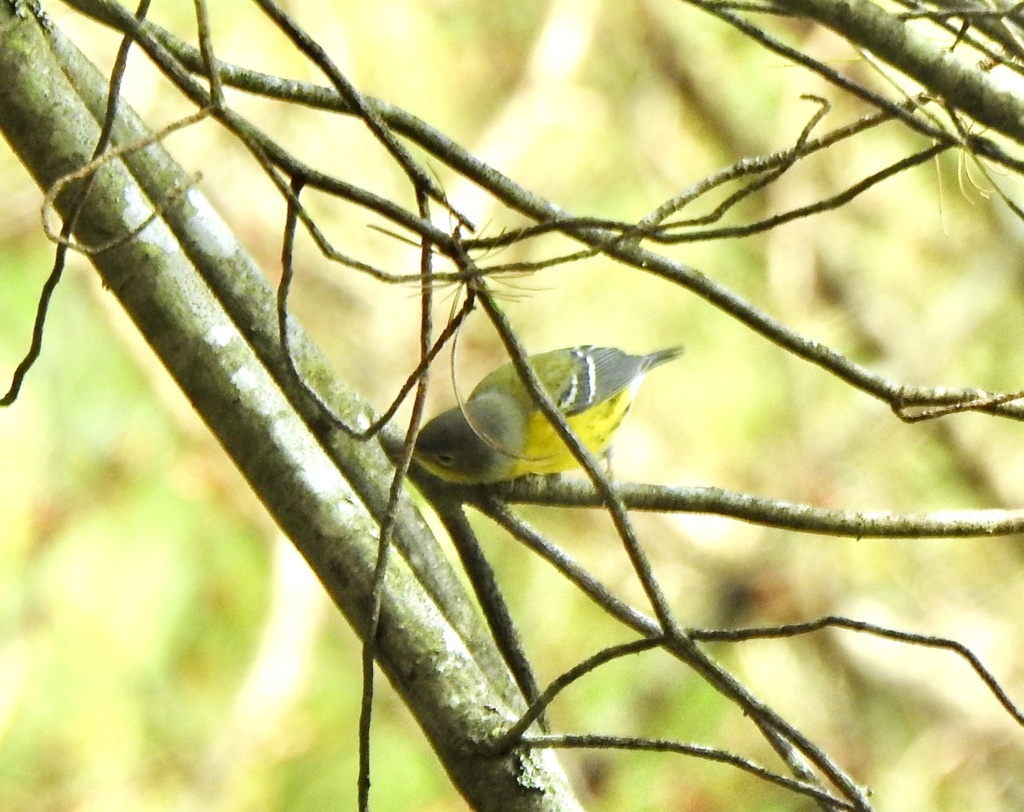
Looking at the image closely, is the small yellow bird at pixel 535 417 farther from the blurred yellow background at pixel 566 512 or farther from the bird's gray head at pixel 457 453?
the blurred yellow background at pixel 566 512

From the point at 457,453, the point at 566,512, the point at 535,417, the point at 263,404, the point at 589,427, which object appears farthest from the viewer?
the point at 566,512

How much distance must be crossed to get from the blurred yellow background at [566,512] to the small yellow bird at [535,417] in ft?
5.69

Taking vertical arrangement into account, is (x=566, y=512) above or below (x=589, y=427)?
above

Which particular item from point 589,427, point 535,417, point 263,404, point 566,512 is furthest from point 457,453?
point 566,512

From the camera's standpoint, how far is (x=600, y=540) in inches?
228

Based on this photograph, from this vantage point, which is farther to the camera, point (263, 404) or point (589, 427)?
point (589, 427)

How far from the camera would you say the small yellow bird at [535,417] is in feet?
8.86

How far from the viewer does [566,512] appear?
18.8 ft

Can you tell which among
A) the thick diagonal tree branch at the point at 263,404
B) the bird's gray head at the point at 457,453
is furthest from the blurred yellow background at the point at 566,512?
the thick diagonal tree branch at the point at 263,404

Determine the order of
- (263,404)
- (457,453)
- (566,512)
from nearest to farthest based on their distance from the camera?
1. (263,404)
2. (457,453)
3. (566,512)

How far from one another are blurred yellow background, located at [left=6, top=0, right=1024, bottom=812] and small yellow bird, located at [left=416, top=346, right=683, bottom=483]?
5.69ft

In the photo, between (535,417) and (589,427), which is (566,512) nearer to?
(589,427)

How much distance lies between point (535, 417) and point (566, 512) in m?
2.29

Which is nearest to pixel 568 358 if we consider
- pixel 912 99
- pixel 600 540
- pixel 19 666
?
pixel 600 540
